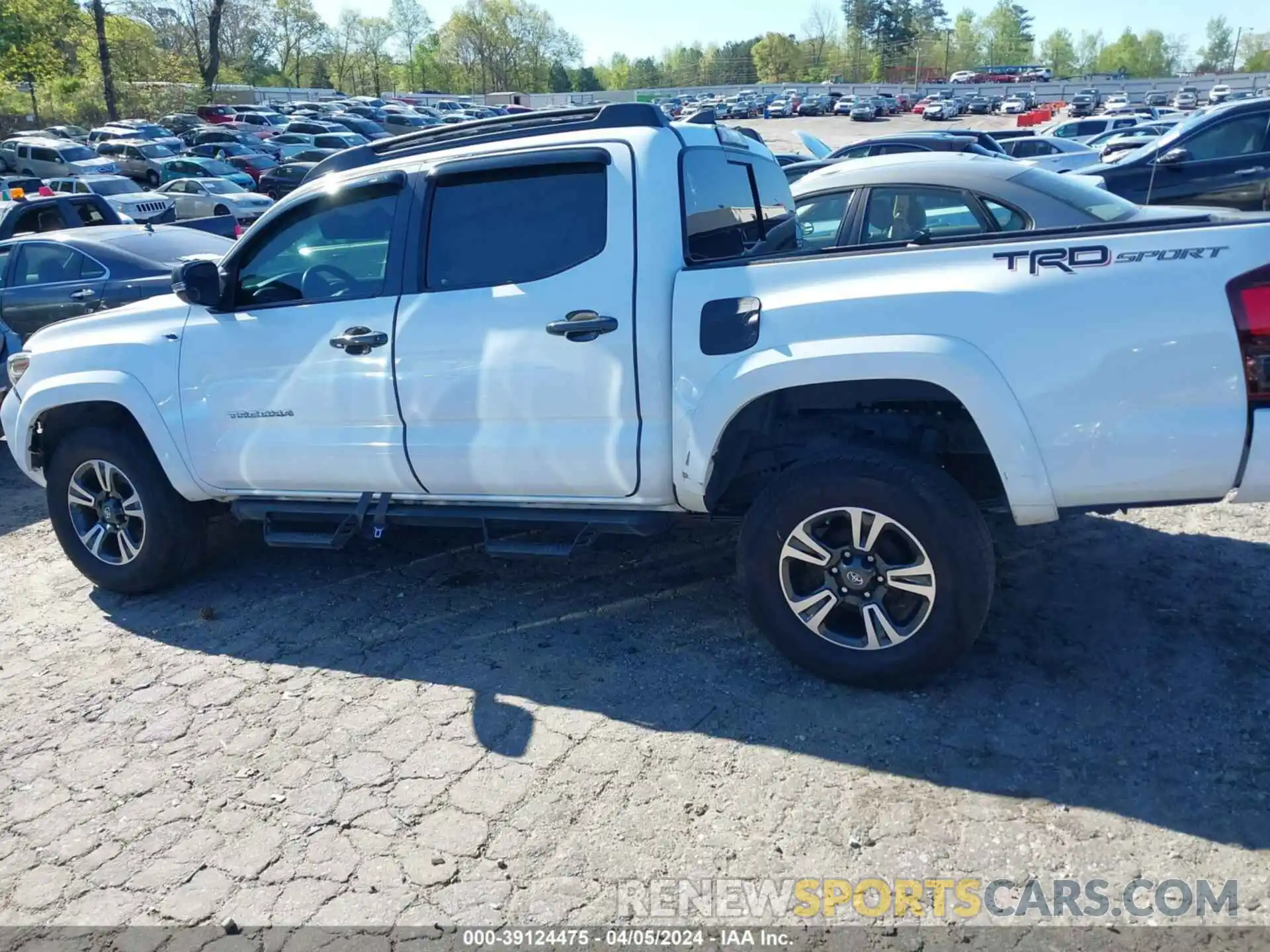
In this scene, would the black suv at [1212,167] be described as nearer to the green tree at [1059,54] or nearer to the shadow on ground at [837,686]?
the shadow on ground at [837,686]

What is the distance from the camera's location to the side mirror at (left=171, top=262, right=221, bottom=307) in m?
4.55

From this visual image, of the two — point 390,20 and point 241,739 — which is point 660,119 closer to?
point 241,739

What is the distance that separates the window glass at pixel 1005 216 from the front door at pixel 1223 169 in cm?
589

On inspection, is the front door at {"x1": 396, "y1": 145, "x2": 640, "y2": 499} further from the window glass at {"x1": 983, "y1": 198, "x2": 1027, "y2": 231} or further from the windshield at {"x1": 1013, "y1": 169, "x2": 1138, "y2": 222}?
the windshield at {"x1": 1013, "y1": 169, "x2": 1138, "y2": 222}

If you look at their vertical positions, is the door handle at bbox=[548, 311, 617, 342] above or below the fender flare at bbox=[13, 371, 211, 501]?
above

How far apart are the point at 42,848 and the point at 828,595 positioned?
110 inches

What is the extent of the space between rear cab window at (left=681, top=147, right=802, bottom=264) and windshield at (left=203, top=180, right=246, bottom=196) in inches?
790

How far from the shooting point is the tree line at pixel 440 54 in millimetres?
A: 53656

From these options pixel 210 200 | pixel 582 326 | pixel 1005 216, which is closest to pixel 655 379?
pixel 582 326

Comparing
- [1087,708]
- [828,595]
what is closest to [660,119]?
[828,595]

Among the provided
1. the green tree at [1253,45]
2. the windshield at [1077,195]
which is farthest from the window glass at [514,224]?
the green tree at [1253,45]

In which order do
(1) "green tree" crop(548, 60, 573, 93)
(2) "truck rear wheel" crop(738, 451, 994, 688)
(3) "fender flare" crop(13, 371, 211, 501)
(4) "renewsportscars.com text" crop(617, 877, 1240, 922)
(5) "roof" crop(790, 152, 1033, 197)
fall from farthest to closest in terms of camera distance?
(1) "green tree" crop(548, 60, 573, 93) → (5) "roof" crop(790, 152, 1033, 197) → (3) "fender flare" crop(13, 371, 211, 501) → (2) "truck rear wheel" crop(738, 451, 994, 688) → (4) "renewsportscars.com text" crop(617, 877, 1240, 922)

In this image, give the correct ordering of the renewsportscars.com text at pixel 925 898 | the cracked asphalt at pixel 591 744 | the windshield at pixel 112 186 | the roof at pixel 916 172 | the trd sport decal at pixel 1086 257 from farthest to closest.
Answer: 1. the windshield at pixel 112 186
2. the roof at pixel 916 172
3. the trd sport decal at pixel 1086 257
4. the cracked asphalt at pixel 591 744
5. the renewsportscars.com text at pixel 925 898

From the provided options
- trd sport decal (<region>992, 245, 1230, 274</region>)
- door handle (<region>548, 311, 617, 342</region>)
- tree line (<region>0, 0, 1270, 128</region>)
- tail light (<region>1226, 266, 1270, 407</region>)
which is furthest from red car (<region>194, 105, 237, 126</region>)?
tail light (<region>1226, 266, 1270, 407</region>)
